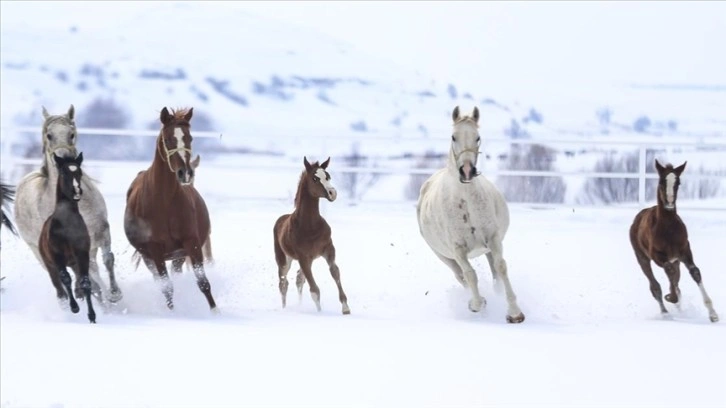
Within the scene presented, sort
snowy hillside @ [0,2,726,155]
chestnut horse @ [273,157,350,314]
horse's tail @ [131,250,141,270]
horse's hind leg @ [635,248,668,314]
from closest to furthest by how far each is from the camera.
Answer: chestnut horse @ [273,157,350,314] → horse's hind leg @ [635,248,668,314] → horse's tail @ [131,250,141,270] → snowy hillside @ [0,2,726,155]

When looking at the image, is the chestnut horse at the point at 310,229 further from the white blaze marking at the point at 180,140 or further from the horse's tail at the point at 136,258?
the horse's tail at the point at 136,258

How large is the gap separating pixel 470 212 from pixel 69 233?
2.69m

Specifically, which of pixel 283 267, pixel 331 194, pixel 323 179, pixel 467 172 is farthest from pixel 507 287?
pixel 283 267

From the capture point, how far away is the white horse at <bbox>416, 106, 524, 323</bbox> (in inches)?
356

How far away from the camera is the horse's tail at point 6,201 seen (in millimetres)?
10773

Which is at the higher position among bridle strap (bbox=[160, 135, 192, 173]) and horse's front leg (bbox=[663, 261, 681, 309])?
bridle strap (bbox=[160, 135, 192, 173])

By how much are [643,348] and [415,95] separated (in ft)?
126

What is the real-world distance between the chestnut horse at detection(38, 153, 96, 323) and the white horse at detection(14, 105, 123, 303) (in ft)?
0.64

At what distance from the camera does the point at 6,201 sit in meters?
11.1

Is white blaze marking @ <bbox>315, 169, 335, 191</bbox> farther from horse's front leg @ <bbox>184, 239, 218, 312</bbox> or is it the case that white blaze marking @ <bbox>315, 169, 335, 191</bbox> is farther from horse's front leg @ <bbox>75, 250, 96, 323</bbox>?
horse's front leg @ <bbox>75, 250, 96, 323</bbox>

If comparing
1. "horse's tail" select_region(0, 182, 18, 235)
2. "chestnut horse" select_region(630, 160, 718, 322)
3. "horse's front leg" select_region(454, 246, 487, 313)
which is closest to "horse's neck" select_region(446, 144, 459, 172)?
"horse's front leg" select_region(454, 246, 487, 313)

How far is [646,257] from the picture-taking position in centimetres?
975

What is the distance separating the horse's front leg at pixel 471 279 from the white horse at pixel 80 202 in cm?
238

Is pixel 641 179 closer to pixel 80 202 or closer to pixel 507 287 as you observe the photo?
pixel 507 287
